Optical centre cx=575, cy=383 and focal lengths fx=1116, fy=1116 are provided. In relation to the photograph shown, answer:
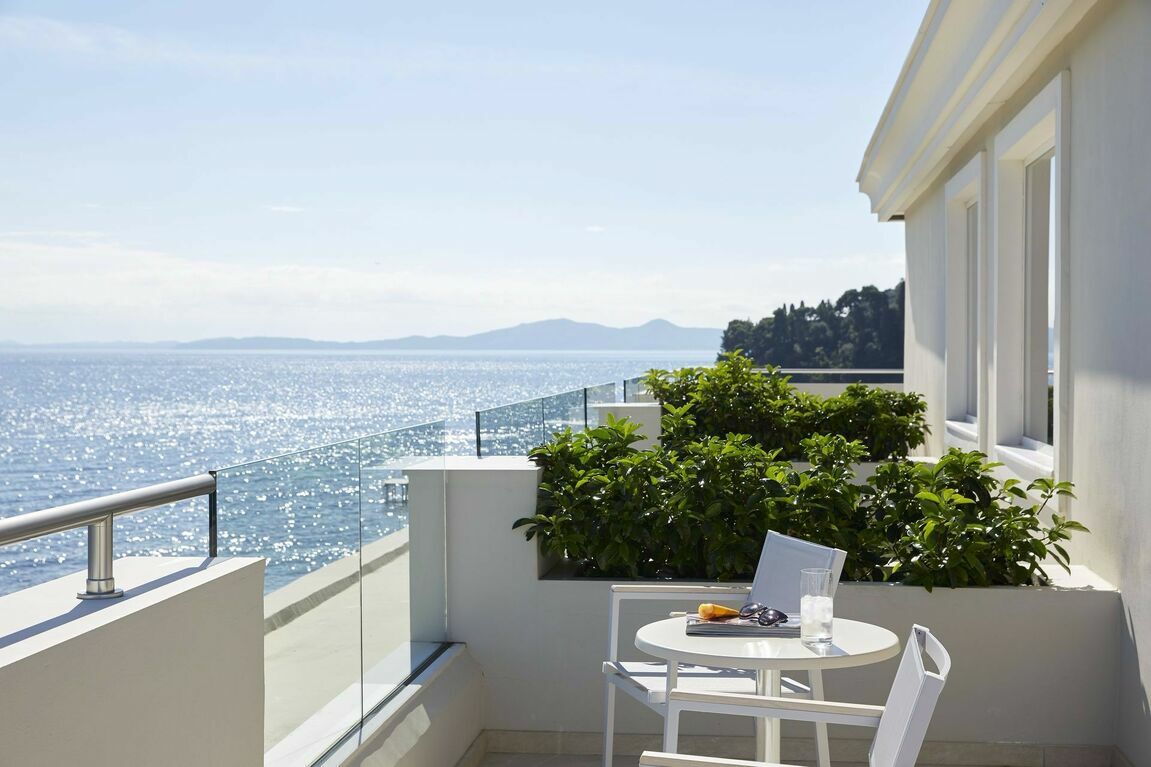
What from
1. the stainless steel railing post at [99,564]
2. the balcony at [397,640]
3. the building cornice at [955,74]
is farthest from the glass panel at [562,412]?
the stainless steel railing post at [99,564]

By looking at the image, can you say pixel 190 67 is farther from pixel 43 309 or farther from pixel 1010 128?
pixel 1010 128

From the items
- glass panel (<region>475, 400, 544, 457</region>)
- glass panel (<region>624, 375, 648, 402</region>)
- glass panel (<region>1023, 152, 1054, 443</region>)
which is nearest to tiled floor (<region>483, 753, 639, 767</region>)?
glass panel (<region>475, 400, 544, 457</region>)

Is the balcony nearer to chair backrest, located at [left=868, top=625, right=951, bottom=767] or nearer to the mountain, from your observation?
chair backrest, located at [left=868, top=625, right=951, bottom=767]

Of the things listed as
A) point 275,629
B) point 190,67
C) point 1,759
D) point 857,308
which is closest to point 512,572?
point 275,629

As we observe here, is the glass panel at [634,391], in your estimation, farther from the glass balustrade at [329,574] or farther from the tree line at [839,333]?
the tree line at [839,333]

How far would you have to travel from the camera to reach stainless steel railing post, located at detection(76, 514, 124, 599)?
2.40 meters

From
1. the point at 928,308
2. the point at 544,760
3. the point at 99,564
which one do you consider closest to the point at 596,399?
the point at 928,308


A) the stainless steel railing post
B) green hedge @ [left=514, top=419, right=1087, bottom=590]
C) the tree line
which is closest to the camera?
the stainless steel railing post

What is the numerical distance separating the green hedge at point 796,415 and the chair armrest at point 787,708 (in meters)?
7.12

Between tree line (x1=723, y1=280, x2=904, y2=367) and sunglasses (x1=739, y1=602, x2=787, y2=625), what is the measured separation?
2493 cm

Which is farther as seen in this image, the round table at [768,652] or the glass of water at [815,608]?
the glass of water at [815,608]

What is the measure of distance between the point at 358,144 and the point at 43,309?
28.7m

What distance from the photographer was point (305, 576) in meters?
3.32

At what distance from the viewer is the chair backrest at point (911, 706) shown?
2426mm
